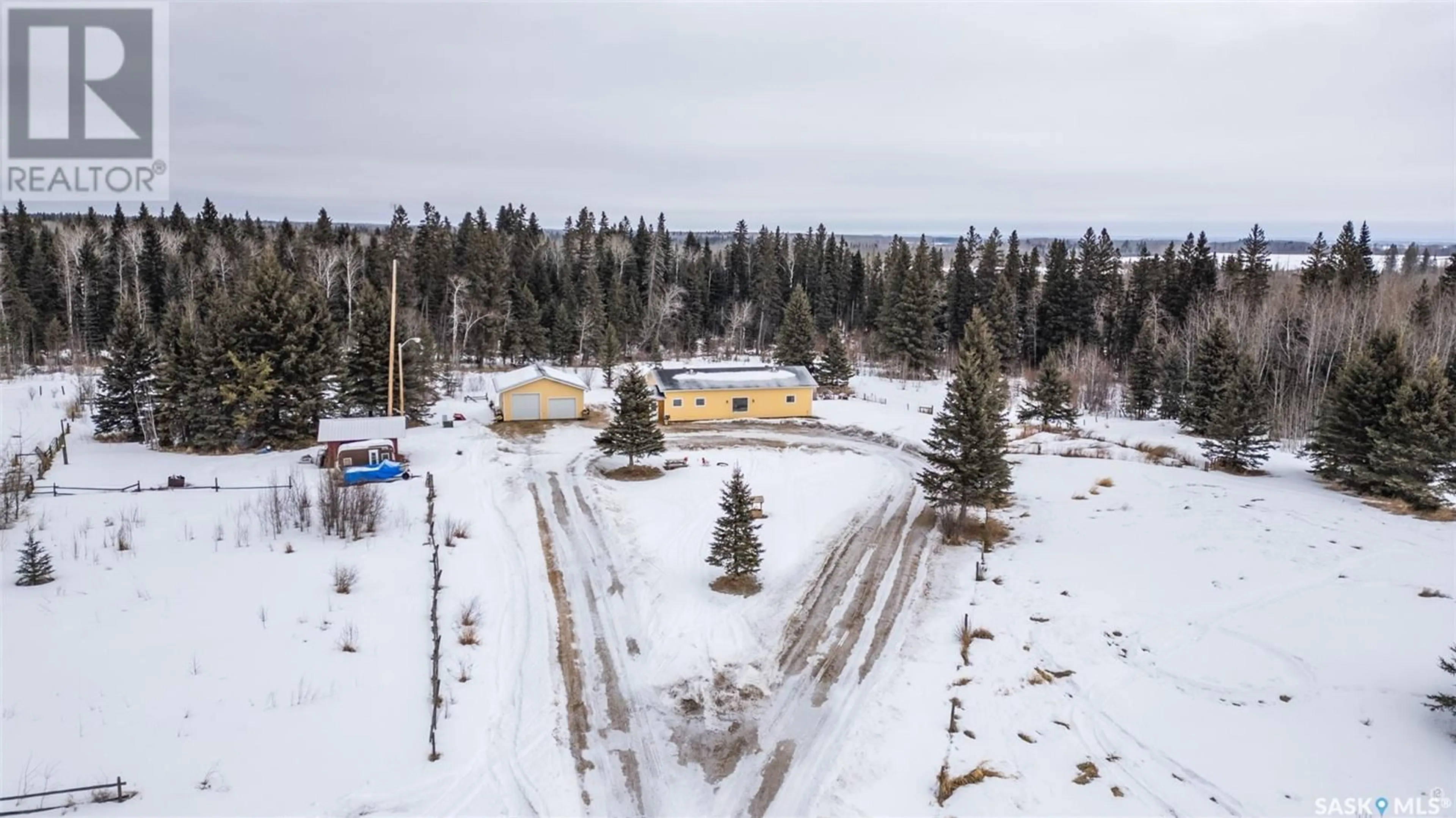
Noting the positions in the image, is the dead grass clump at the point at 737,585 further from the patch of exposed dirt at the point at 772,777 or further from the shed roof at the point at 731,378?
the shed roof at the point at 731,378

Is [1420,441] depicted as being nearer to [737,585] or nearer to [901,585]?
[901,585]

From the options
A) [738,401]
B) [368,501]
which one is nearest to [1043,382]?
[738,401]

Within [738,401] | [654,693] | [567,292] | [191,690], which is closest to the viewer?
[191,690]

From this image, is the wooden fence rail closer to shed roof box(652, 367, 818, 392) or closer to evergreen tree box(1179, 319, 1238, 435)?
shed roof box(652, 367, 818, 392)

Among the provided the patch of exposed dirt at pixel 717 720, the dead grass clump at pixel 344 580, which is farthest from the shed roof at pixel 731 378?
the patch of exposed dirt at pixel 717 720

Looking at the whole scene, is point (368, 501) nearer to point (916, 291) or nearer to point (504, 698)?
point (504, 698)

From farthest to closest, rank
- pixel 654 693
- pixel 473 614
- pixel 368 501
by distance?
pixel 368 501
pixel 473 614
pixel 654 693

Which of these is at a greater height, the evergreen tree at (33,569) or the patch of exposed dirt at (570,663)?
the evergreen tree at (33,569)
